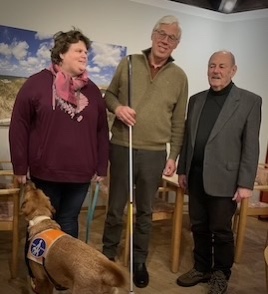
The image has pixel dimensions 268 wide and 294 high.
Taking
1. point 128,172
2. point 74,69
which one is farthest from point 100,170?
point 74,69

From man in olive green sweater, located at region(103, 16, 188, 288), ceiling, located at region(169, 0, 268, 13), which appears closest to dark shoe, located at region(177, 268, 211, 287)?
man in olive green sweater, located at region(103, 16, 188, 288)

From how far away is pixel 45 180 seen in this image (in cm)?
196

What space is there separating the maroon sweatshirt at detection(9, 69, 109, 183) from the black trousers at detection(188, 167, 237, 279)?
0.73m

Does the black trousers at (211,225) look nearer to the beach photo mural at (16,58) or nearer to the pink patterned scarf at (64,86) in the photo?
the pink patterned scarf at (64,86)

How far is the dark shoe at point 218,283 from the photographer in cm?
234

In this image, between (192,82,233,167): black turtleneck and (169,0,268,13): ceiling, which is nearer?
(192,82,233,167): black turtleneck

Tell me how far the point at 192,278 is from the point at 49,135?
4.52 ft

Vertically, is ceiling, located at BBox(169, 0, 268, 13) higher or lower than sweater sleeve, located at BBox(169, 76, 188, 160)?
higher

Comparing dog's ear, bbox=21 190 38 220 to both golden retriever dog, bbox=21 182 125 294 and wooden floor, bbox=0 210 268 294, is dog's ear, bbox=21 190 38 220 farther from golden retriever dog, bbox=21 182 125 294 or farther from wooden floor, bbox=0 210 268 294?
wooden floor, bbox=0 210 268 294

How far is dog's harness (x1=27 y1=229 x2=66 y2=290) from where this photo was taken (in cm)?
177

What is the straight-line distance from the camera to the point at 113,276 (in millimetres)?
1584

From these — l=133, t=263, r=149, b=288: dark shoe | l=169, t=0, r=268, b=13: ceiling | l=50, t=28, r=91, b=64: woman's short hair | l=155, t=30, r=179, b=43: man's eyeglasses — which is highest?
l=169, t=0, r=268, b=13: ceiling

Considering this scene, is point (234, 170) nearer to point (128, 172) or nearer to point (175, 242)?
point (128, 172)

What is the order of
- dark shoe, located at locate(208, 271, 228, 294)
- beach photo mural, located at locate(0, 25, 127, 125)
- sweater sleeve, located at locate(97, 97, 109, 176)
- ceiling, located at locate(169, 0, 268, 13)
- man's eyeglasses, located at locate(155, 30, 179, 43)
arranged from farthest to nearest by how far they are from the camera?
ceiling, located at locate(169, 0, 268, 13) < beach photo mural, located at locate(0, 25, 127, 125) < dark shoe, located at locate(208, 271, 228, 294) < man's eyeglasses, located at locate(155, 30, 179, 43) < sweater sleeve, located at locate(97, 97, 109, 176)
